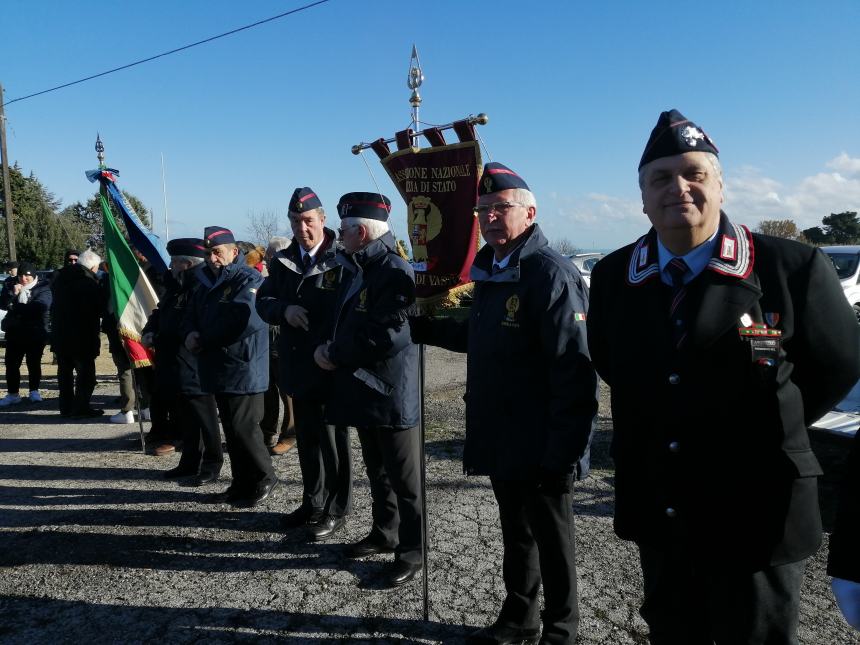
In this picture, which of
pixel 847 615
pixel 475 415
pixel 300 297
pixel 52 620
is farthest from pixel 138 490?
pixel 847 615

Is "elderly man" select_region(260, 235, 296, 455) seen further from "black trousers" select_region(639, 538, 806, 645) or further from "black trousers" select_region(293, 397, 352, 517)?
"black trousers" select_region(639, 538, 806, 645)

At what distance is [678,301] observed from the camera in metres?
1.86

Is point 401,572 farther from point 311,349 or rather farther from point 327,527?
point 311,349

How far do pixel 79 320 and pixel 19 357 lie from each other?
6.31 ft

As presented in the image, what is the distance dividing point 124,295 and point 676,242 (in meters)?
5.82

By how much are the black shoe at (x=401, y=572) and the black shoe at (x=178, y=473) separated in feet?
8.51

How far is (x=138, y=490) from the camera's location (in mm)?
5090

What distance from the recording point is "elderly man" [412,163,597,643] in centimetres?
244

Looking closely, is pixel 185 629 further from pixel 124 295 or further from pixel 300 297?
pixel 124 295

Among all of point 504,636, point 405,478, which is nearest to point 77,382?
point 405,478

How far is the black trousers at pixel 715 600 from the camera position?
1.75 meters

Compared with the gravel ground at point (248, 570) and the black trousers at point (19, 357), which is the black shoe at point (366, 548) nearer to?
the gravel ground at point (248, 570)

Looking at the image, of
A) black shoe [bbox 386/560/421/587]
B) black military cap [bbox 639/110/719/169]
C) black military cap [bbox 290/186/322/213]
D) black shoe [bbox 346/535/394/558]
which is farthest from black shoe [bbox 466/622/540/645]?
black military cap [bbox 290/186/322/213]

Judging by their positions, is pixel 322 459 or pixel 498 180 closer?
pixel 498 180
